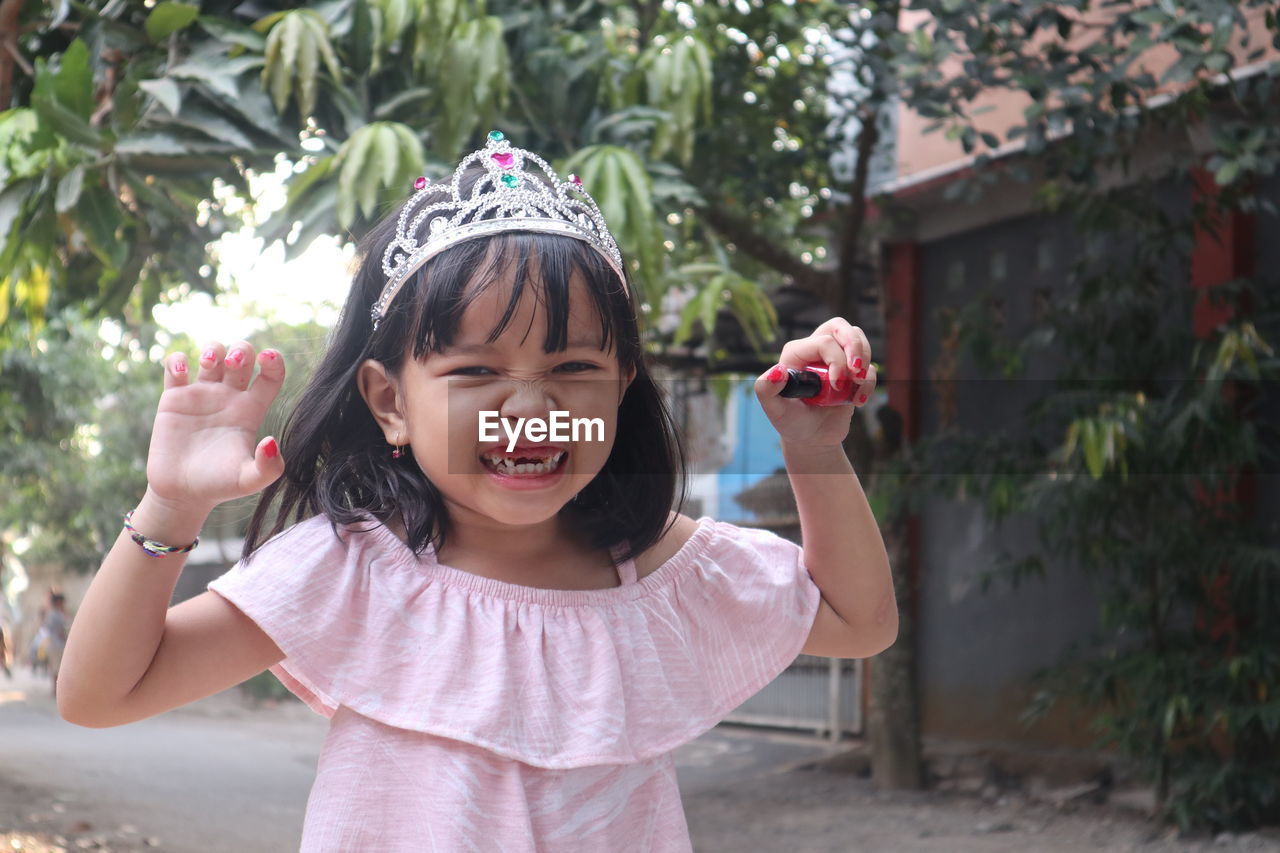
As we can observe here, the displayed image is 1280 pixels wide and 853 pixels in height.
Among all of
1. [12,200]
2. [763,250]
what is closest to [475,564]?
[12,200]

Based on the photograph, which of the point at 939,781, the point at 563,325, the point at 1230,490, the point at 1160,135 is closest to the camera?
the point at 563,325

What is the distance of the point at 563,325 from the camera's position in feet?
3.50

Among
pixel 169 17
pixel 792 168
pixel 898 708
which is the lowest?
Answer: pixel 898 708

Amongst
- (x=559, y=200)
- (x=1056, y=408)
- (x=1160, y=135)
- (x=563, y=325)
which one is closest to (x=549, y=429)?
(x=563, y=325)

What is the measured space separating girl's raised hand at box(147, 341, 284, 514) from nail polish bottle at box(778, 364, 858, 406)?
0.40 meters

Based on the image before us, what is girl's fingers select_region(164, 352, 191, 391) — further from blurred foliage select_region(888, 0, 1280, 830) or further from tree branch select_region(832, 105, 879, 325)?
tree branch select_region(832, 105, 879, 325)

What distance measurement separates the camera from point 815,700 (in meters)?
8.16

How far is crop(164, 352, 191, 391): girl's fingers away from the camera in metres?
0.95

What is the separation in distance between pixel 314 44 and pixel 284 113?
219 mm

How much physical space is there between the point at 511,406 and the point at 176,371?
0.24 m

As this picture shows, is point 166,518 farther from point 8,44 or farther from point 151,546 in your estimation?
point 8,44

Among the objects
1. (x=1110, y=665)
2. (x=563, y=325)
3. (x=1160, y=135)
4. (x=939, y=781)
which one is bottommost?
(x=939, y=781)

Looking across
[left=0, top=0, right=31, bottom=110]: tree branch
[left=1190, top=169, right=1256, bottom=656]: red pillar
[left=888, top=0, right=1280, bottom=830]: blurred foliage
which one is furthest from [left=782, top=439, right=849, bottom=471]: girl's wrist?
[left=1190, top=169, right=1256, bottom=656]: red pillar

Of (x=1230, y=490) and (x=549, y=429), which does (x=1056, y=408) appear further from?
(x=549, y=429)
